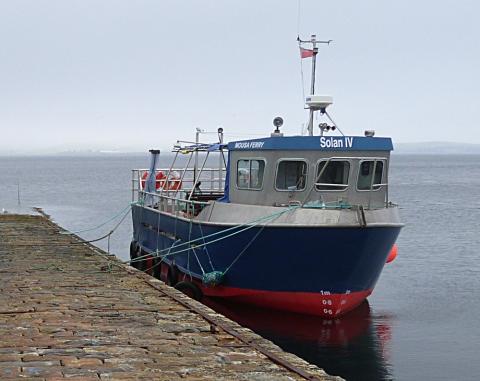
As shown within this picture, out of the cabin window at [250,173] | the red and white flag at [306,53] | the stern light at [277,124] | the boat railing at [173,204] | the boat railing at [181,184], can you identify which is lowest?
the boat railing at [173,204]

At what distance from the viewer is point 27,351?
354 inches

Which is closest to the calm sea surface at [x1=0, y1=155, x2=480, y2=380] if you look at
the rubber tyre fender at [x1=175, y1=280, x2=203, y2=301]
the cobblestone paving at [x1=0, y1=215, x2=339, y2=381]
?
the rubber tyre fender at [x1=175, y1=280, x2=203, y2=301]

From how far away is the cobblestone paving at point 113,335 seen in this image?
831cm

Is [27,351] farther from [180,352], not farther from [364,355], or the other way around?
[364,355]

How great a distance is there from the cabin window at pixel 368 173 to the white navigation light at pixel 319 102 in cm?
188

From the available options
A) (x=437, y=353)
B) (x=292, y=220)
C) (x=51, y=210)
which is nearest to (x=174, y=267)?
(x=292, y=220)

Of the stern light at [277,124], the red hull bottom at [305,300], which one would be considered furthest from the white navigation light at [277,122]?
the red hull bottom at [305,300]

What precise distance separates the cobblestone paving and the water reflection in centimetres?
264

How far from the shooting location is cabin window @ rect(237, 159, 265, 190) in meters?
16.7

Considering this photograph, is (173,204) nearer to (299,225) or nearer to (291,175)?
(291,175)

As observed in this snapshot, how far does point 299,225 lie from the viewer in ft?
50.0

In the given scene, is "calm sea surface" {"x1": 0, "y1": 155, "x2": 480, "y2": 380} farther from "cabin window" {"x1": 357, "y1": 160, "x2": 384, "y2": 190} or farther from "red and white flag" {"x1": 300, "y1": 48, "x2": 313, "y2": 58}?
"red and white flag" {"x1": 300, "y1": 48, "x2": 313, "y2": 58}

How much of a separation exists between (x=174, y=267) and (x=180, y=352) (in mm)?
10567

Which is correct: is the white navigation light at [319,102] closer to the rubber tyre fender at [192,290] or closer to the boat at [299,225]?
the boat at [299,225]
